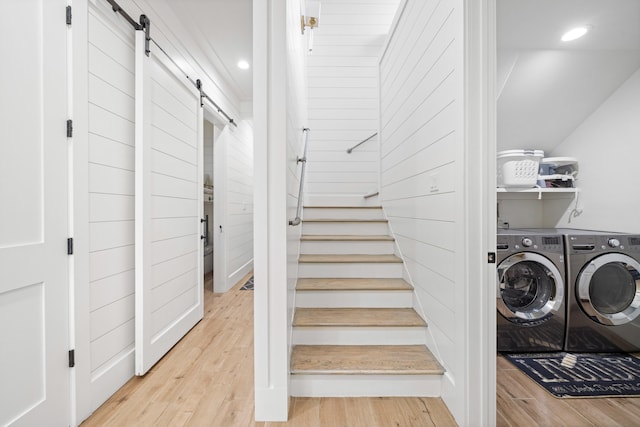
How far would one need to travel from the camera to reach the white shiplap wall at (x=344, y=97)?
12.5 feet

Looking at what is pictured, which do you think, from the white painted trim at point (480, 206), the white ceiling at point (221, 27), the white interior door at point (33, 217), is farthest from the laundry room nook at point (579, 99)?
the white interior door at point (33, 217)

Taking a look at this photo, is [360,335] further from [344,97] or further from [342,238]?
[344,97]

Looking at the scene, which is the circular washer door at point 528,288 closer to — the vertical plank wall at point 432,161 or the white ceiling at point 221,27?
the vertical plank wall at point 432,161

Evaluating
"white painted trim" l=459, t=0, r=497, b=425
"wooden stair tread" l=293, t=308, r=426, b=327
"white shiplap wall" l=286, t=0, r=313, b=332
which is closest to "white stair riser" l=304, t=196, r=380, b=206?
"white shiplap wall" l=286, t=0, r=313, b=332

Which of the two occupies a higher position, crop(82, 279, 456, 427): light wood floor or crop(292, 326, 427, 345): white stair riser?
crop(292, 326, 427, 345): white stair riser

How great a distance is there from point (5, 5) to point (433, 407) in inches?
107

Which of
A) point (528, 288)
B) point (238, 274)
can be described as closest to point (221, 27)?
point (238, 274)

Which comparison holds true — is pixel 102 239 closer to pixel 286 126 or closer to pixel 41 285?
pixel 41 285

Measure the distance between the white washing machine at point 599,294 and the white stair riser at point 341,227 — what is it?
1466mm

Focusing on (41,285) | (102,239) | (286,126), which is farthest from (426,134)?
(41,285)

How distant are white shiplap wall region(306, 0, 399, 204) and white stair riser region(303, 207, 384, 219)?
0.71 metres

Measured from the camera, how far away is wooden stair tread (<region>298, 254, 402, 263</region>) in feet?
7.92

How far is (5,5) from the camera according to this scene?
1156mm

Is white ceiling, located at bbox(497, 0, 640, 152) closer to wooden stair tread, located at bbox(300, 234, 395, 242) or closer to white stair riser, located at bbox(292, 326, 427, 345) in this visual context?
wooden stair tread, located at bbox(300, 234, 395, 242)
